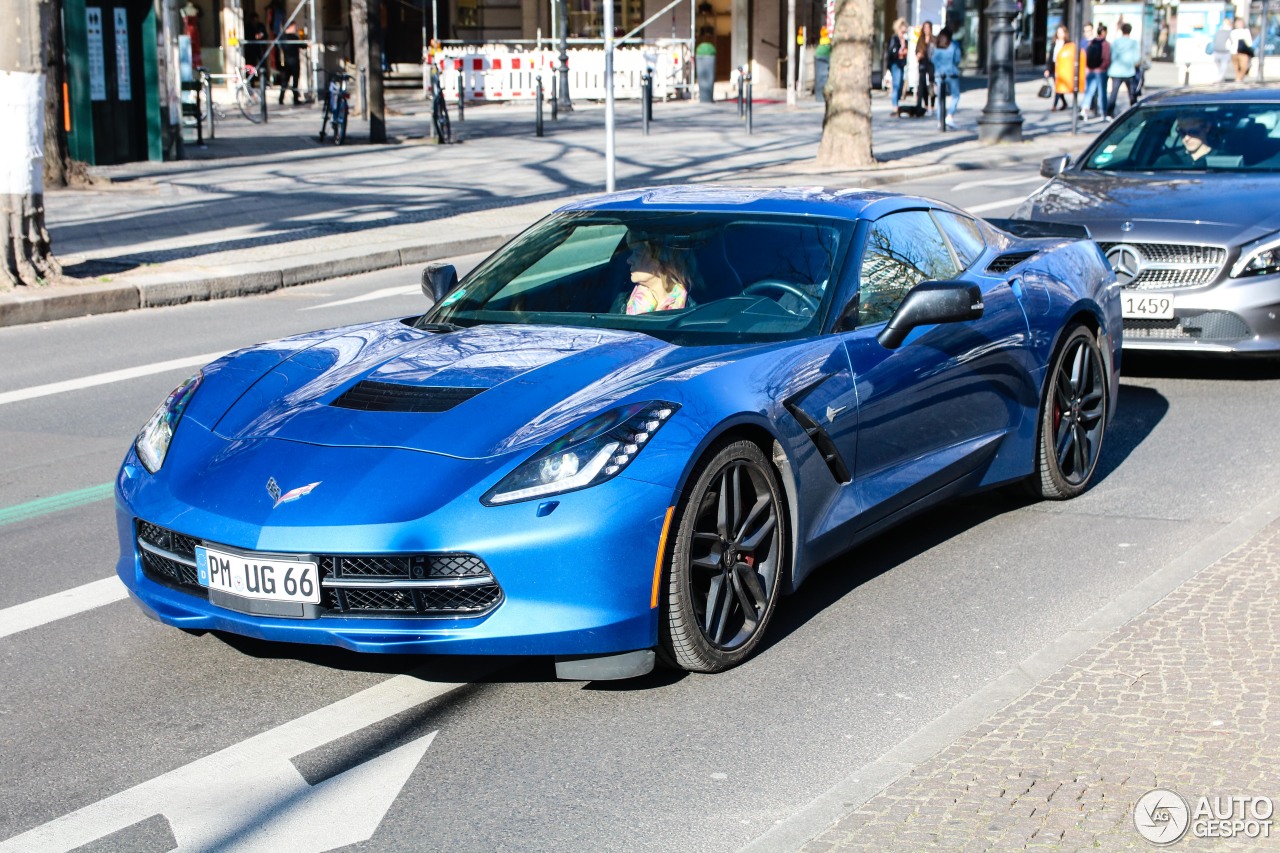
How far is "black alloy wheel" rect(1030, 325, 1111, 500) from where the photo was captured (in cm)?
676

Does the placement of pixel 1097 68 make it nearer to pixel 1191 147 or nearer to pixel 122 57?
pixel 122 57

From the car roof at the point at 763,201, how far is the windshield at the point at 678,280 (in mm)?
68

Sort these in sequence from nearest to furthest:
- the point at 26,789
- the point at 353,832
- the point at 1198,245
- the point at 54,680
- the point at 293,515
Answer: the point at 353,832 → the point at 26,789 → the point at 293,515 → the point at 54,680 → the point at 1198,245

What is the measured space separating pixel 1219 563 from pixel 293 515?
324cm

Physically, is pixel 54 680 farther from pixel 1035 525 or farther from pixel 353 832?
pixel 1035 525

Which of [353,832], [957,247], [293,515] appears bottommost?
[353,832]

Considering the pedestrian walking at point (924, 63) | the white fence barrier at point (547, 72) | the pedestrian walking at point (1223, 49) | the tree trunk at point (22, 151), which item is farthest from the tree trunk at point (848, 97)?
the pedestrian walking at point (1223, 49)

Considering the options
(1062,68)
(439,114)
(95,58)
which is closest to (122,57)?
(95,58)

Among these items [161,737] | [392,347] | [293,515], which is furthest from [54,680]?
[392,347]

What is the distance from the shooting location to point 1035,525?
6645 millimetres

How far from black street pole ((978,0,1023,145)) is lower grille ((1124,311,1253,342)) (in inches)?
745

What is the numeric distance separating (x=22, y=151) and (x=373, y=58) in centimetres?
1669

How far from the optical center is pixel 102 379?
10133mm

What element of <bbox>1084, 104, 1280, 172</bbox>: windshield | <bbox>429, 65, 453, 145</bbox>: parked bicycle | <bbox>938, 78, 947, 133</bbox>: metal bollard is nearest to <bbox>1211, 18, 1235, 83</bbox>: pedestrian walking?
<bbox>938, 78, 947, 133</bbox>: metal bollard
